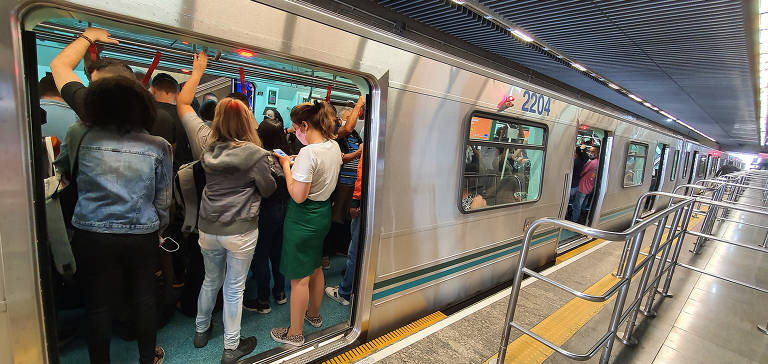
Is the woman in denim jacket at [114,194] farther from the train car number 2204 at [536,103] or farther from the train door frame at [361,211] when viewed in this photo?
the train car number 2204 at [536,103]

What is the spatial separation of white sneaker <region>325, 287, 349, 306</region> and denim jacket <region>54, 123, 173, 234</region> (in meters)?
1.84

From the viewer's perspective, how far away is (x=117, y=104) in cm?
154

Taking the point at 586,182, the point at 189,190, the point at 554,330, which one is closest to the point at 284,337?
the point at 189,190

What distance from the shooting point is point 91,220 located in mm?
1566

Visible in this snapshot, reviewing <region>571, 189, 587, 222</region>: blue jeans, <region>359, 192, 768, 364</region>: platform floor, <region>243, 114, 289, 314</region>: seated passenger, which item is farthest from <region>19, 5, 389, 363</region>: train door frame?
<region>571, 189, 587, 222</region>: blue jeans

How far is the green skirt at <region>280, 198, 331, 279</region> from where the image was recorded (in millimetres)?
2199

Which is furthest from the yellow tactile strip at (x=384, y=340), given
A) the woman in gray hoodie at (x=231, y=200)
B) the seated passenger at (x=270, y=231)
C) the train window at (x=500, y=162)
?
the train window at (x=500, y=162)

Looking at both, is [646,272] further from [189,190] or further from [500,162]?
[189,190]

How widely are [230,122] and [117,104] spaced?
546 millimetres

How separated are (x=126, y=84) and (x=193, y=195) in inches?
34.9

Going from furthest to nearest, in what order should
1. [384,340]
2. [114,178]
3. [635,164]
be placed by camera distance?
[635,164], [384,340], [114,178]

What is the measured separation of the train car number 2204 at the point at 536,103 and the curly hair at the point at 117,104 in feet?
10.3

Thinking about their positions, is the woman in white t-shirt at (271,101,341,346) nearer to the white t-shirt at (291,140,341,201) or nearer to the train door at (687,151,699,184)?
the white t-shirt at (291,140,341,201)

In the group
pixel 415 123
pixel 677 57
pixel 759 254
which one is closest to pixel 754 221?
pixel 759 254
